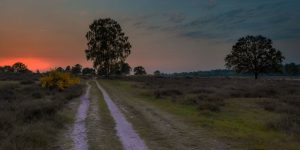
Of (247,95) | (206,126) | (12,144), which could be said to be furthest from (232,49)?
(12,144)

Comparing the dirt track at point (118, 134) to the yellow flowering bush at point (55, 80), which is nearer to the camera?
the dirt track at point (118, 134)

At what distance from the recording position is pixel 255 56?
8906 centimetres

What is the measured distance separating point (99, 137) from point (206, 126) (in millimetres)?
5513

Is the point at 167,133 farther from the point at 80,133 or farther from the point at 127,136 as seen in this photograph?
the point at 80,133

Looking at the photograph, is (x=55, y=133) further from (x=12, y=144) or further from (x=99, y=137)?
(x=12, y=144)

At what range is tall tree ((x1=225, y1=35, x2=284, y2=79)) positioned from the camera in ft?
288

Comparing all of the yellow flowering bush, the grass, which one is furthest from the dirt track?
the yellow flowering bush

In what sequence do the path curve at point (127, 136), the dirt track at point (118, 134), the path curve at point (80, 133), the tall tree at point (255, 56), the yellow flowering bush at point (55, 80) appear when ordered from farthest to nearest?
the tall tree at point (255, 56)
the yellow flowering bush at point (55, 80)
the path curve at point (80, 133)
the dirt track at point (118, 134)
the path curve at point (127, 136)

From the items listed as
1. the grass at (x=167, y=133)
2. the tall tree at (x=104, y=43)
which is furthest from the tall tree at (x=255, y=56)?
the grass at (x=167, y=133)

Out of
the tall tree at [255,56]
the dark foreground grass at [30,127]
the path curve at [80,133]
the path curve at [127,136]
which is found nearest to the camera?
the dark foreground grass at [30,127]

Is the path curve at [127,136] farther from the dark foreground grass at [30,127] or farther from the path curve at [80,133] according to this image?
the dark foreground grass at [30,127]

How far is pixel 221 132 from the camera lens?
15703 millimetres

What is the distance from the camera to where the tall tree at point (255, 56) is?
87.8 m

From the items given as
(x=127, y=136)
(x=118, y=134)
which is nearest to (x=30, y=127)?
(x=118, y=134)
